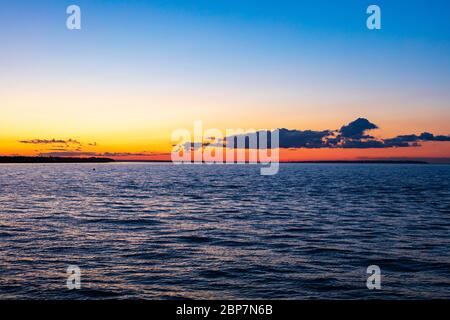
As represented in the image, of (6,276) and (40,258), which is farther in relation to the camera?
(40,258)

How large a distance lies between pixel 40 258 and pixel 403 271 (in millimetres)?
16998

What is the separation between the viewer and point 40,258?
20.9 metres

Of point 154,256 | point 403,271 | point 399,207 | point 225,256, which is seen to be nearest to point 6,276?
point 154,256

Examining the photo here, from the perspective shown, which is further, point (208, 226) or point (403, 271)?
point (208, 226)

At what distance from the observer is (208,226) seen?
107ft
